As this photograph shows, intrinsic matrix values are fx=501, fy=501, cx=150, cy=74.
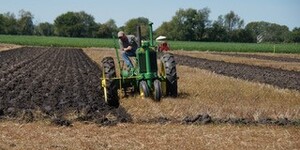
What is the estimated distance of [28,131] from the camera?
811cm

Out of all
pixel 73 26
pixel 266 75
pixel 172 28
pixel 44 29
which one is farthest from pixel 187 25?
pixel 266 75

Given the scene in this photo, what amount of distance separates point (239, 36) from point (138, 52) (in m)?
92.9

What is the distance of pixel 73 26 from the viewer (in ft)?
349

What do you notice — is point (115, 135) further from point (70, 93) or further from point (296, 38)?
point (296, 38)

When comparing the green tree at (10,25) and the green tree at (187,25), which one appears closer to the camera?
the green tree at (187,25)

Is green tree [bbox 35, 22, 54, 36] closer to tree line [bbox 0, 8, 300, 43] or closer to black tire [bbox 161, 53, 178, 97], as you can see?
tree line [bbox 0, 8, 300, 43]

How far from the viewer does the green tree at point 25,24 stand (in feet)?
390

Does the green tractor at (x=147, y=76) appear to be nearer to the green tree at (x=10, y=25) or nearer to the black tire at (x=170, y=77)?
the black tire at (x=170, y=77)

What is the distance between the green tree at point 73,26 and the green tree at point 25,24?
12.3 metres

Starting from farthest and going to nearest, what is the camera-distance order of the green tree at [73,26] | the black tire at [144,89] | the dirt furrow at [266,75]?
the green tree at [73,26], the dirt furrow at [266,75], the black tire at [144,89]

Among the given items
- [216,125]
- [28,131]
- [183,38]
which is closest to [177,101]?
[216,125]

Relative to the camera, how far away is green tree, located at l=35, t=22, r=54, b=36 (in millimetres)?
127688

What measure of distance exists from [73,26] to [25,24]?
796 inches

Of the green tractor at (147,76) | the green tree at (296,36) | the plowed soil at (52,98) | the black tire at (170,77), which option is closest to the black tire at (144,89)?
the green tractor at (147,76)
